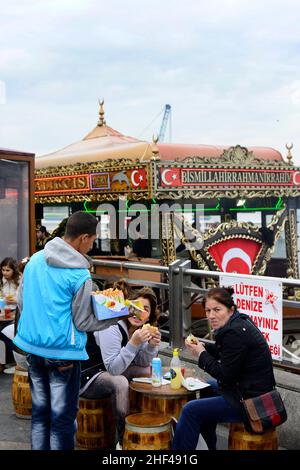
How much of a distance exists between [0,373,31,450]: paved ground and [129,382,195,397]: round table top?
121cm

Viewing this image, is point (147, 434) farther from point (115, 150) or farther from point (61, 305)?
point (115, 150)

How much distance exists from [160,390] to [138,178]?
626cm

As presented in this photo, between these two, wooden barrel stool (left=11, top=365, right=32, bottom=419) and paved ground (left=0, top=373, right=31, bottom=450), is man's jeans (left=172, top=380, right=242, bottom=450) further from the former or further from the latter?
wooden barrel stool (left=11, top=365, right=32, bottom=419)

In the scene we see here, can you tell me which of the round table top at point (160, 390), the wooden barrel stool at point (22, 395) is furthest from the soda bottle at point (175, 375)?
the wooden barrel stool at point (22, 395)

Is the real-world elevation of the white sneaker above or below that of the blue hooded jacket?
below

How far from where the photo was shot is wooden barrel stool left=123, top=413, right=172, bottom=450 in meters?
4.07

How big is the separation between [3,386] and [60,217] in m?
7.61

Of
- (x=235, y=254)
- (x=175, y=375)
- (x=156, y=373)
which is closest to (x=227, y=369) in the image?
(x=175, y=375)

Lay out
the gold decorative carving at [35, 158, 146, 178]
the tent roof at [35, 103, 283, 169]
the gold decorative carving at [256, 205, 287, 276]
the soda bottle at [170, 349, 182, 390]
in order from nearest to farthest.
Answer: the soda bottle at [170, 349, 182, 390] < the gold decorative carving at [35, 158, 146, 178] < the tent roof at [35, 103, 283, 169] < the gold decorative carving at [256, 205, 287, 276]

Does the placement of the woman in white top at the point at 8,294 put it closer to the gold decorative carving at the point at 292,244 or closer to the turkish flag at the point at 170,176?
the turkish flag at the point at 170,176

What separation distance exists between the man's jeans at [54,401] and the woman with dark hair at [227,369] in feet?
2.70

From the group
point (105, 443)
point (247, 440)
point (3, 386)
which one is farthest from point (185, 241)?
point (247, 440)

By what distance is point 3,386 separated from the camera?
22.4 ft

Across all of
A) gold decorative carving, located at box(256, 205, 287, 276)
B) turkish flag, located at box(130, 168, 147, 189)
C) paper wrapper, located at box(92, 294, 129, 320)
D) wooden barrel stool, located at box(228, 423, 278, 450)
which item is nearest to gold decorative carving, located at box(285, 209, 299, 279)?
gold decorative carving, located at box(256, 205, 287, 276)
